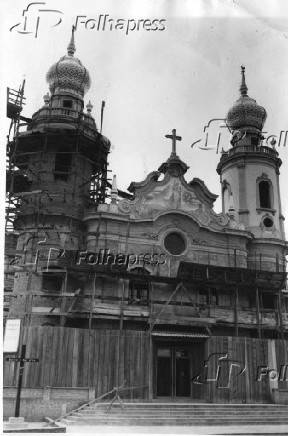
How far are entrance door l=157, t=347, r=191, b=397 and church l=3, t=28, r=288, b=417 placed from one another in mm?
55

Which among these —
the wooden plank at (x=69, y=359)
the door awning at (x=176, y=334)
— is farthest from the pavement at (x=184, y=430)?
the door awning at (x=176, y=334)

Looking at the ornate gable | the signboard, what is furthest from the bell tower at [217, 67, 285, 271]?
the signboard

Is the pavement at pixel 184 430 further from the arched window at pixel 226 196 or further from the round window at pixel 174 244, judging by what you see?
the arched window at pixel 226 196

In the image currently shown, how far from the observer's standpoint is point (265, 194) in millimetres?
34688

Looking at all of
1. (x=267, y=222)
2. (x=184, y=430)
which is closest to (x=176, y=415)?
(x=184, y=430)

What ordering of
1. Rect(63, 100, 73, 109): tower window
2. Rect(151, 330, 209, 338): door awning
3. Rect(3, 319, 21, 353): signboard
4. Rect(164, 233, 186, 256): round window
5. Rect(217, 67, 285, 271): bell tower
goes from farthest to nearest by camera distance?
Rect(63, 100, 73, 109): tower window
Rect(217, 67, 285, 271): bell tower
Rect(164, 233, 186, 256): round window
Rect(151, 330, 209, 338): door awning
Rect(3, 319, 21, 353): signboard

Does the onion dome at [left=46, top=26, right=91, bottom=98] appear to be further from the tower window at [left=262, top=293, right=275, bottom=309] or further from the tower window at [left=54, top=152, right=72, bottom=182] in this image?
the tower window at [left=262, top=293, right=275, bottom=309]

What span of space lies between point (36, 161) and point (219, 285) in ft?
44.6

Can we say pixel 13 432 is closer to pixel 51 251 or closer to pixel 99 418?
pixel 99 418

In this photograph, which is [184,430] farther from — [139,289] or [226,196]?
[226,196]

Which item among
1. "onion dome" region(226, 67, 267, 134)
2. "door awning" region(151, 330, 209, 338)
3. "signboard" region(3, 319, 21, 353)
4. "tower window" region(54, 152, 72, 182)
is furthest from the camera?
"onion dome" region(226, 67, 267, 134)

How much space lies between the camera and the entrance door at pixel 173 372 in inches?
1008

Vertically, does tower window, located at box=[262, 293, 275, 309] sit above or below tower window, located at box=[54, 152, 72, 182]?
below

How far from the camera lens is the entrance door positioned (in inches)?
1008
